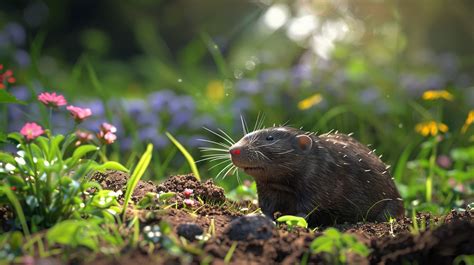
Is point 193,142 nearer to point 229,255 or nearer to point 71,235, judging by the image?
point 229,255

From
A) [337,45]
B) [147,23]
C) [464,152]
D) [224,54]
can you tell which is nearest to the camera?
[464,152]

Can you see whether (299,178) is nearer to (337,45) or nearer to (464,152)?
(464,152)

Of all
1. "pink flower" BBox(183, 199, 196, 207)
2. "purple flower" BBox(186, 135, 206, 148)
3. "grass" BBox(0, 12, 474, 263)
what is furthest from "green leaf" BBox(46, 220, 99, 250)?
"purple flower" BBox(186, 135, 206, 148)

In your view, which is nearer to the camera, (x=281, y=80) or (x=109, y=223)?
(x=109, y=223)

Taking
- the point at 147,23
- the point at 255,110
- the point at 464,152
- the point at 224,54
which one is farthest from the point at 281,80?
the point at 147,23

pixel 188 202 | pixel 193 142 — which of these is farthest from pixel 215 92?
pixel 188 202

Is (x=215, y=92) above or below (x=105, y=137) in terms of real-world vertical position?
below

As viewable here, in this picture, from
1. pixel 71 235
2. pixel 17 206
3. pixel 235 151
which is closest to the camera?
pixel 71 235
